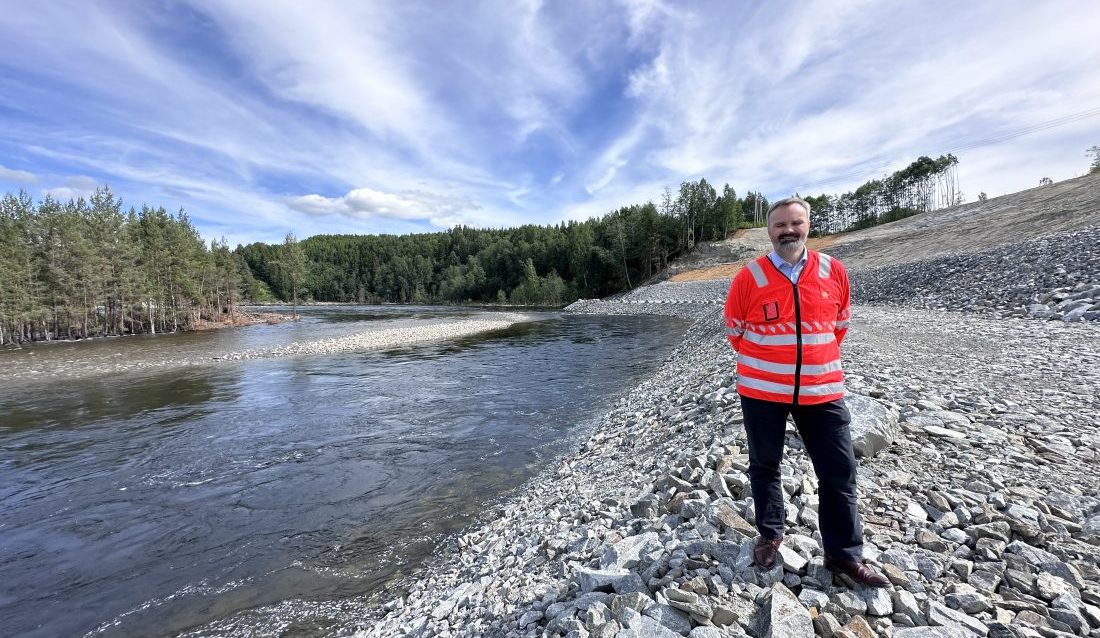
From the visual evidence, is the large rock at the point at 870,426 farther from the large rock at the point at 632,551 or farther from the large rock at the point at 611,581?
the large rock at the point at 611,581

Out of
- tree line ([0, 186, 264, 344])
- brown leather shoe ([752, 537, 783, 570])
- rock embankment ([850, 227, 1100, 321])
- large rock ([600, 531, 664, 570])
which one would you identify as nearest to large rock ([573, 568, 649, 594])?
large rock ([600, 531, 664, 570])

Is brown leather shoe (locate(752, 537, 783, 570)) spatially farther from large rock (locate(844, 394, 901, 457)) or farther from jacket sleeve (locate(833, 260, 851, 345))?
large rock (locate(844, 394, 901, 457))

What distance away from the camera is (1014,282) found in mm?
17172

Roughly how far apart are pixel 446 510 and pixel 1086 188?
4592 cm

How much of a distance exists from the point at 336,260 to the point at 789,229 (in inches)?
7011

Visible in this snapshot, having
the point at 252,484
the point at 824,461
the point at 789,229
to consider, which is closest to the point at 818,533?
the point at 824,461

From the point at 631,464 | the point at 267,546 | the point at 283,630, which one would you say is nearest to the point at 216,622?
the point at 283,630

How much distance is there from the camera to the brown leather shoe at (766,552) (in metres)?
3.43

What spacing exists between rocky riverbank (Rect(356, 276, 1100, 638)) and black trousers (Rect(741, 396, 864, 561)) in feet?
0.85

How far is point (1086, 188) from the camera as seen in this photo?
31.2m

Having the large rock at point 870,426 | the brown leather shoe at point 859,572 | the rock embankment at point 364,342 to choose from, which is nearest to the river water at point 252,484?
the brown leather shoe at point 859,572

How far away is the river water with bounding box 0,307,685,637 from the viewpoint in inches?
223

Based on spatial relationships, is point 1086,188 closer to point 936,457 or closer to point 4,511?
point 936,457

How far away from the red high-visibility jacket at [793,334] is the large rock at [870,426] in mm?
2082
